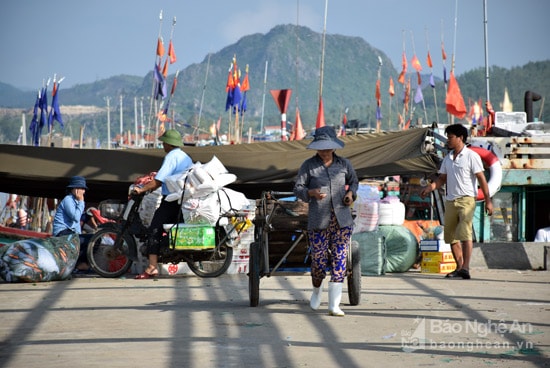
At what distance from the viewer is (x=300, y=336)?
6.94 m

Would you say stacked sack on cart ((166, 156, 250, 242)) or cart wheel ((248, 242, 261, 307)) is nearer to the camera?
cart wheel ((248, 242, 261, 307))

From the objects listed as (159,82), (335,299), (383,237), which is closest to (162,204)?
(383,237)

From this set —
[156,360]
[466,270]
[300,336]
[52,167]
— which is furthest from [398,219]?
[156,360]

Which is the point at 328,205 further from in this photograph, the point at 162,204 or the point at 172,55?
the point at 172,55

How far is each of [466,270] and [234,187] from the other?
3987mm

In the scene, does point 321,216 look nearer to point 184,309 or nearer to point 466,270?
point 184,309

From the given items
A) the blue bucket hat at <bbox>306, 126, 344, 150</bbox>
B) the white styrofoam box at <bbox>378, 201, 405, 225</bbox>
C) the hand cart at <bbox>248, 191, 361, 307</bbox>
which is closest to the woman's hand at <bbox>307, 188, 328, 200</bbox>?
the blue bucket hat at <bbox>306, 126, 344, 150</bbox>

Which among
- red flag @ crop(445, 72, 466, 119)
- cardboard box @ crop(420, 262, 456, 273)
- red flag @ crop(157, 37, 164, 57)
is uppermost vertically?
red flag @ crop(157, 37, 164, 57)

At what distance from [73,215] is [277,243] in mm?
4614

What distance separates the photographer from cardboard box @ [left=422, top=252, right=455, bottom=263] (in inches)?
504

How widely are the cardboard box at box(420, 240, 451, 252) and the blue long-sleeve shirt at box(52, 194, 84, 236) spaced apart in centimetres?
478

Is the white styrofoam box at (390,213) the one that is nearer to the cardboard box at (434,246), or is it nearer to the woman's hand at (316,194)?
the cardboard box at (434,246)

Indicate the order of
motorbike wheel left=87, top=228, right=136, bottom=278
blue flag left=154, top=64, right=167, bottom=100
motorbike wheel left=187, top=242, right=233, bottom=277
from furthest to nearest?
blue flag left=154, top=64, right=167, bottom=100, motorbike wheel left=87, top=228, right=136, bottom=278, motorbike wheel left=187, top=242, right=233, bottom=277

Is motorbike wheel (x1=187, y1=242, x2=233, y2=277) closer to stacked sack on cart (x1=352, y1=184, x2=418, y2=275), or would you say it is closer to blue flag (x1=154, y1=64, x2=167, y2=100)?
stacked sack on cart (x1=352, y1=184, x2=418, y2=275)
